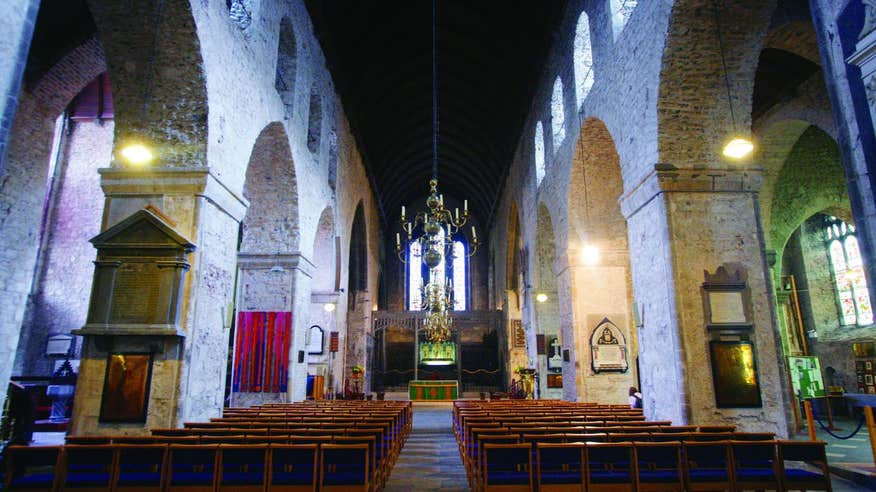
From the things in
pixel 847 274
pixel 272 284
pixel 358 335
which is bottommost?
pixel 358 335

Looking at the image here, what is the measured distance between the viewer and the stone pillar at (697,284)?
6098 mm

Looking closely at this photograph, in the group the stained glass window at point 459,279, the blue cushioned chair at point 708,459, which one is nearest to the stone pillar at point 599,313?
the blue cushioned chair at point 708,459

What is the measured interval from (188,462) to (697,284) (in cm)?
600

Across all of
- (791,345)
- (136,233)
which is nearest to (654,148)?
(136,233)

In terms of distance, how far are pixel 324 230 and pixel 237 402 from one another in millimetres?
5565

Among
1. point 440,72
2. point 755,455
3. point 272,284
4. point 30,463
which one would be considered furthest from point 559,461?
point 440,72

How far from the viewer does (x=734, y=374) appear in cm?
615

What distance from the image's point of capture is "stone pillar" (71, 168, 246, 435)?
18.5ft

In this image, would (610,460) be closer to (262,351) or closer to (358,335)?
(262,351)

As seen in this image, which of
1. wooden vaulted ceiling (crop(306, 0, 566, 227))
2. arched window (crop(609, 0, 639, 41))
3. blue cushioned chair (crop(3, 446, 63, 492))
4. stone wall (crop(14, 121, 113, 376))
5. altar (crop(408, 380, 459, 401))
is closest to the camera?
blue cushioned chair (crop(3, 446, 63, 492))

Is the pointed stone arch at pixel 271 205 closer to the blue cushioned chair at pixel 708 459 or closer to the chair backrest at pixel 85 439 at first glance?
the chair backrest at pixel 85 439

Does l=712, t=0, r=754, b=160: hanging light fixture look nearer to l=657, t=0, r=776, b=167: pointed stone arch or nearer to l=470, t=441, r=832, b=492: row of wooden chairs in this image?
l=657, t=0, r=776, b=167: pointed stone arch

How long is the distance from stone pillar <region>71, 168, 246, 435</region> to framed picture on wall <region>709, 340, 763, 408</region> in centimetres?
636

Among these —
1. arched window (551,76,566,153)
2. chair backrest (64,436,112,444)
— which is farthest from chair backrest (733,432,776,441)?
arched window (551,76,566,153)
